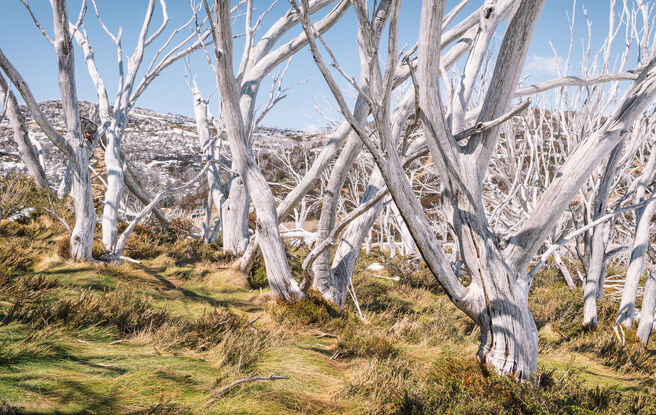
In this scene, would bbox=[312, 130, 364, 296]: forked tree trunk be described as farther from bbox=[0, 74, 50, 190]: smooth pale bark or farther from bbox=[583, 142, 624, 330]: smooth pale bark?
bbox=[0, 74, 50, 190]: smooth pale bark

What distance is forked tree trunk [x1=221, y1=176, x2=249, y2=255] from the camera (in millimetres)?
7879

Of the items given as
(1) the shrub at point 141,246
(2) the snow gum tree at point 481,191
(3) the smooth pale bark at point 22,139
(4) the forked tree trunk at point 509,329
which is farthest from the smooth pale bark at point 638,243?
(3) the smooth pale bark at point 22,139

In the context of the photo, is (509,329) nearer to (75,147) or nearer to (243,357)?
(243,357)

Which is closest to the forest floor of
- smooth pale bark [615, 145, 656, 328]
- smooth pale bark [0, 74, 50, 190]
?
smooth pale bark [615, 145, 656, 328]

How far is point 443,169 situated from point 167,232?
905 centimetres

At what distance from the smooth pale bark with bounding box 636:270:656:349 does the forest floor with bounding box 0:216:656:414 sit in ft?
0.67

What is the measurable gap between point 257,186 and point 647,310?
17.6 ft

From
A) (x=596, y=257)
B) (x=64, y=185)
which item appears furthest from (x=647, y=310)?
(x=64, y=185)

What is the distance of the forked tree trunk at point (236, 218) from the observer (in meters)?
7.88

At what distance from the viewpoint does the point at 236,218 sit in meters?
7.97

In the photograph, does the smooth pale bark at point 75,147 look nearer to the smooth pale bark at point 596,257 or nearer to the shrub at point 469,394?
the shrub at point 469,394

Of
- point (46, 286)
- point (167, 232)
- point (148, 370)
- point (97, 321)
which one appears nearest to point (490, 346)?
point (148, 370)

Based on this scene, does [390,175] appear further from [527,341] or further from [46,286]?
[46,286]

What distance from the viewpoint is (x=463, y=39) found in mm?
4230
